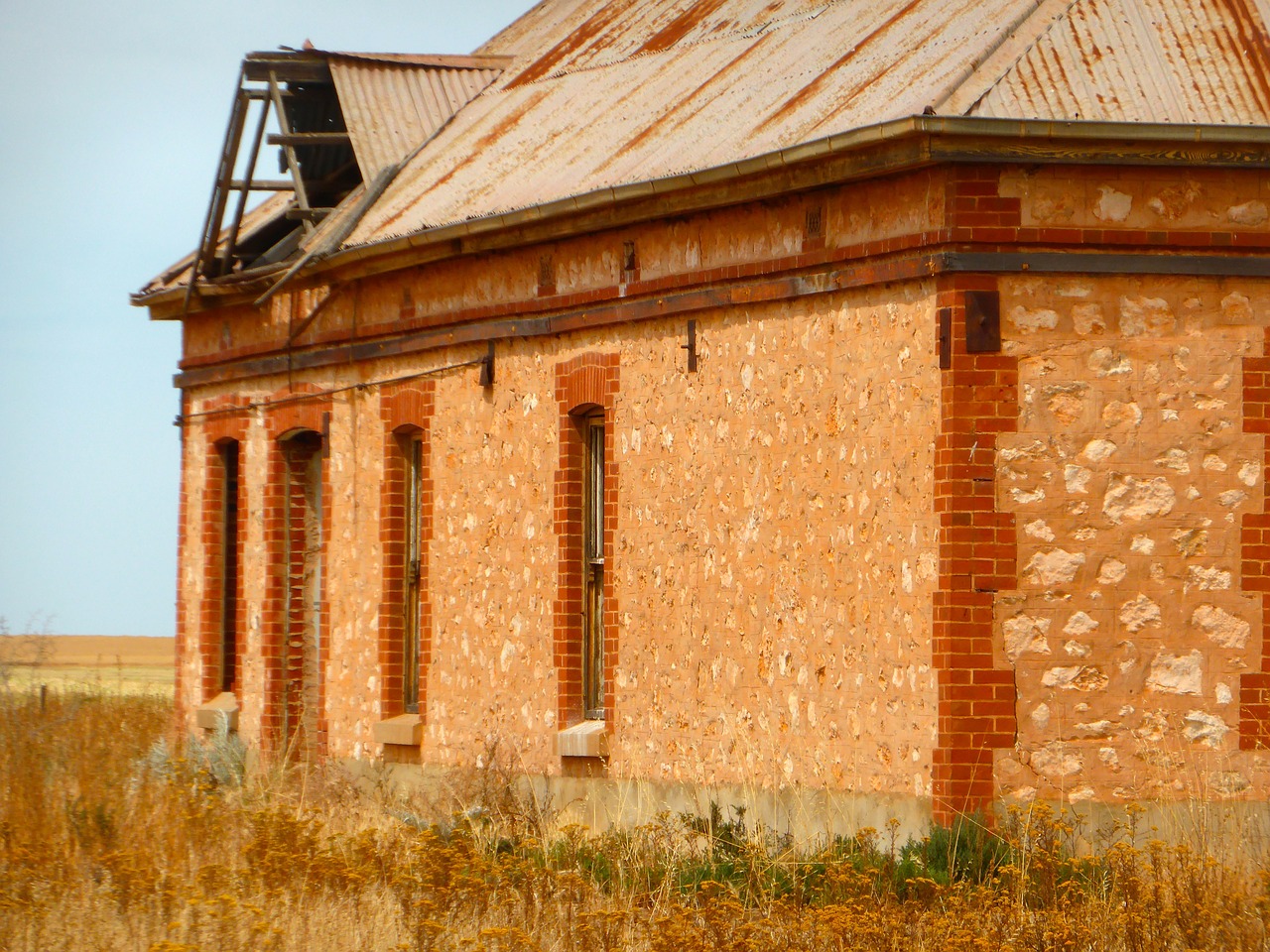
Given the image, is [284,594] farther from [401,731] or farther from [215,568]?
[401,731]

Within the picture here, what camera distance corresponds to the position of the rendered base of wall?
11859mm

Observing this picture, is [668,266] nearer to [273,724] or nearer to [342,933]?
[342,933]

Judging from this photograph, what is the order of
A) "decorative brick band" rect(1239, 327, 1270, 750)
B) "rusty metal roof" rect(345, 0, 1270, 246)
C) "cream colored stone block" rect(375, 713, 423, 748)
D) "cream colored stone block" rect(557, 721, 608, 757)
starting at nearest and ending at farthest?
"decorative brick band" rect(1239, 327, 1270, 750), "rusty metal roof" rect(345, 0, 1270, 246), "cream colored stone block" rect(557, 721, 608, 757), "cream colored stone block" rect(375, 713, 423, 748)

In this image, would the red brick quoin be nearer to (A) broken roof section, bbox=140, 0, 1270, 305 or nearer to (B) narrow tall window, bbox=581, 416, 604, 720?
(A) broken roof section, bbox=140, 0, 1270, 305

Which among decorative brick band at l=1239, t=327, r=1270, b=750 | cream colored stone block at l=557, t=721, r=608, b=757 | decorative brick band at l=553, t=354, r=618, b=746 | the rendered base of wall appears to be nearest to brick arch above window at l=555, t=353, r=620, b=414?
decorative brick band at l=553, t=354, r=618, b=746

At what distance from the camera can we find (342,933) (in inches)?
364

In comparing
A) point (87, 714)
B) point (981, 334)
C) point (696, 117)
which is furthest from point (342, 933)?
point (87, 714)

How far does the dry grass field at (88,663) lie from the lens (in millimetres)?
17922

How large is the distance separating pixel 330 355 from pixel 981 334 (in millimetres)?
7958

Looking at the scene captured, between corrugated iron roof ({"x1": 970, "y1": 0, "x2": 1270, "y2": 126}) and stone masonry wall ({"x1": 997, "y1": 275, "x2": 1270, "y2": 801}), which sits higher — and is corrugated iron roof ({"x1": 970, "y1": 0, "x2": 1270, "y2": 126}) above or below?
above

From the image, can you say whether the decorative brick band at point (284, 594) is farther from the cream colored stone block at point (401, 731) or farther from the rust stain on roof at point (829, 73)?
the rust stain on roof at point (829, 73)

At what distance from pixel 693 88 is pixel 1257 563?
6100 millimetres

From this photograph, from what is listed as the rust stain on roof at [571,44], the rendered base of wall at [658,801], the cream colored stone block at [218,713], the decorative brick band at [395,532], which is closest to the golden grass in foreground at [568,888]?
the rendered base of wall at [658,801]

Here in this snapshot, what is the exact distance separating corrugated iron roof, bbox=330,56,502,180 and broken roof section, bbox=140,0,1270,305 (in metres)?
0.02
